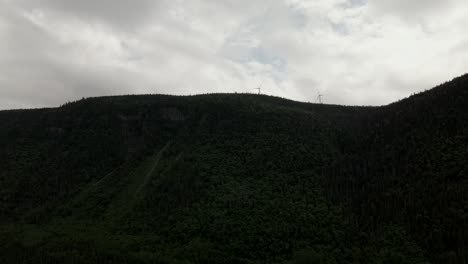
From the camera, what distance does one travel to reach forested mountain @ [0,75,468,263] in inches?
804

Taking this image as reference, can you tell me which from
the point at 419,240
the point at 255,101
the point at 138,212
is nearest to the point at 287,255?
the point at 419,240

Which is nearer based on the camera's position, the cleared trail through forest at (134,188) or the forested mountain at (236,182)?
the forested mountain at (236,182)

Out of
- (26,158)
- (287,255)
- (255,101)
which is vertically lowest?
(287,255)

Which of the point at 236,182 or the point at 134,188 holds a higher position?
the point at 236,182

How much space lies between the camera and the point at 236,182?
3089 cm

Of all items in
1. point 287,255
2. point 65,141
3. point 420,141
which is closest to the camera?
point 287,255

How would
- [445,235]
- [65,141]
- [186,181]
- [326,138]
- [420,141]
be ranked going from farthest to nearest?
[65,141]
[326,138]
[186,181]
[420,141]
[445,235]

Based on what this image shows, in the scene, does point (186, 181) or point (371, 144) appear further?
point (371, 144)

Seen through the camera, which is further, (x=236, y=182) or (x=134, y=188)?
(x=134, y=188)

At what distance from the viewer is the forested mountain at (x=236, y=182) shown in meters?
20.4

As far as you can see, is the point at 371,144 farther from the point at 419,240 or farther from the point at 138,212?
the point at 138,212

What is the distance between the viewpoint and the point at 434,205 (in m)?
21.3

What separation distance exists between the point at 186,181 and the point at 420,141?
23.1m

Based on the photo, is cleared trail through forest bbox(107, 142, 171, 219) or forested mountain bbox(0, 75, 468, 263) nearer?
forested mountain bbox(0, 75, 468, 263)
